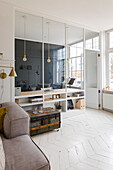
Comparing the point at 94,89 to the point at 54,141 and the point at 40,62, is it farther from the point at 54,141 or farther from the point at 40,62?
the point at 54,141

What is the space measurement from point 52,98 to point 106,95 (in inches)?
80.1

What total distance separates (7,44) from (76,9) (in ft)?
6.03

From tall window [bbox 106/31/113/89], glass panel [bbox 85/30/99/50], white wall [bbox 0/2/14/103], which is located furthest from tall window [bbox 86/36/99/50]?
white wall [bbox 0/2/14/103]

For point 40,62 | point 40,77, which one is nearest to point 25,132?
point 40,77

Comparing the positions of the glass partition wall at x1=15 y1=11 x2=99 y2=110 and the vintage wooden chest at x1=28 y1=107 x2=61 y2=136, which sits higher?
the glass partition wall at x1=15 y1=11 x2=99 y2=110

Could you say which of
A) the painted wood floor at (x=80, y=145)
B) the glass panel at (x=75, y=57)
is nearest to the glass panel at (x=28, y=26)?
the glass panel at (x=75, y=57)

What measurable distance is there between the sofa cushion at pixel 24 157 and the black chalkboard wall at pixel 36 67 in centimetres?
182

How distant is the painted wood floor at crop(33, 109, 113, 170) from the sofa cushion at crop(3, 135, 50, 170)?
1.88 ft

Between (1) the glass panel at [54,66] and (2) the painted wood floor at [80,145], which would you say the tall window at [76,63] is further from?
(2) the painted wood floor at [80,145]

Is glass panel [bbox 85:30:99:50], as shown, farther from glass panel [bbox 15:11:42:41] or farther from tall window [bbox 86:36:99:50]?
glass panel [bbox 15:11:42:41]

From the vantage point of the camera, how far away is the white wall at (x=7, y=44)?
2902mm

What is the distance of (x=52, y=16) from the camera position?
3596 mm

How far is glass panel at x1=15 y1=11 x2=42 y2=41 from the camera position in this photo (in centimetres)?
315

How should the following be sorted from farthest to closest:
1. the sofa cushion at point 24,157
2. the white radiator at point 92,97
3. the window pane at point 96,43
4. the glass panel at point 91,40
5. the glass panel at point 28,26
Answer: the white radiator at point 92,97
the window pane at point 96,43
the glass panel at point 91,40
the glass panel at point 28,26
the sofa cushion at point 24,157
